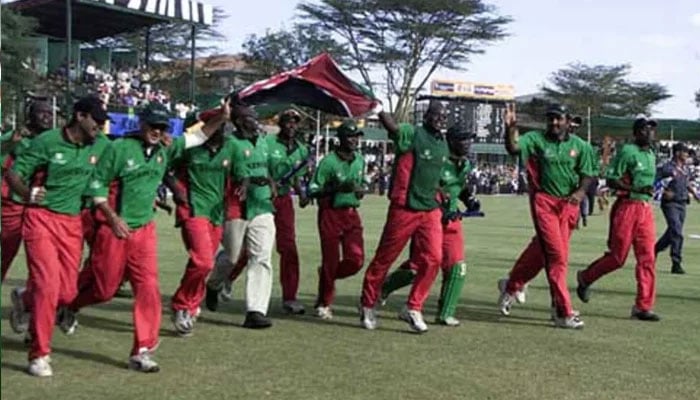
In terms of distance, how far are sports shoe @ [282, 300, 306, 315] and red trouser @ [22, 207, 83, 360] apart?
357cm

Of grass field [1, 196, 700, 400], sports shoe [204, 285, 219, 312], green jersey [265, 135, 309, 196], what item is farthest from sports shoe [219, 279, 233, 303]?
green jersey [265, 135, 309, 196]

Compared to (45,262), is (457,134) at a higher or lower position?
higher

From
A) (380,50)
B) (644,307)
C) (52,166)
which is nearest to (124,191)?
(52,166)

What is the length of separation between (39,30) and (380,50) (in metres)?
26.1

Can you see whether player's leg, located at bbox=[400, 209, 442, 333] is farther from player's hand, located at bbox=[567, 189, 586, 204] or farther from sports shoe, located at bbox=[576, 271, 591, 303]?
sports shoe, located at bbox=[576, 271, 591, 303]

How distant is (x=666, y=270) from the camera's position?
1647cm

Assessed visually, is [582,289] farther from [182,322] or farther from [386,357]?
[182,322]

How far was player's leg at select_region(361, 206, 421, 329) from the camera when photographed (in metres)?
9.66

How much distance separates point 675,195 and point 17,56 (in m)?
32.8

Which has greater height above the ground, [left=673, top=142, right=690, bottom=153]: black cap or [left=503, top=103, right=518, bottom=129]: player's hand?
[left=503, top=103, right=518, bottom=129]: player's hand

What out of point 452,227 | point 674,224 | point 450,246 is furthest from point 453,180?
point 674,224

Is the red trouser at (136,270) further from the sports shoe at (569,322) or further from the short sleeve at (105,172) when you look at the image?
the sports shoe at (569,322)

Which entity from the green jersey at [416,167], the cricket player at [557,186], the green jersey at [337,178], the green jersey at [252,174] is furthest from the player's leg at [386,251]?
the cricket player at [557,186]

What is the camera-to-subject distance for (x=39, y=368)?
7270mm
